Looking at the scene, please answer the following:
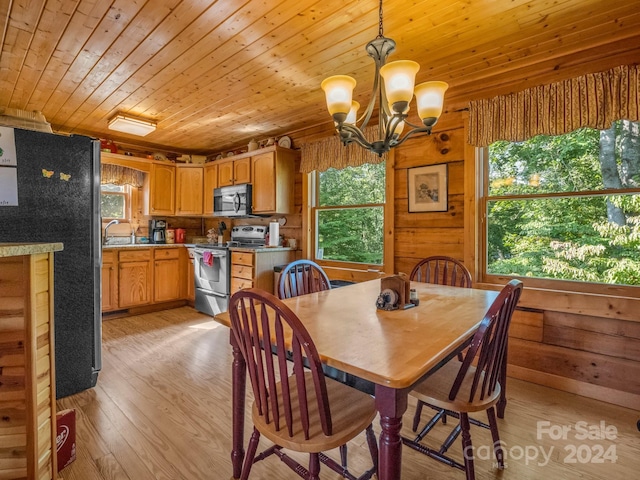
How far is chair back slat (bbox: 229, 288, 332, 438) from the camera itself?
1.03 meters

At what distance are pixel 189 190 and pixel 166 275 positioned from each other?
1304mm

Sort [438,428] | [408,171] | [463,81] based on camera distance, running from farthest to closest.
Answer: [408,171] < [463,81] < [438,428]

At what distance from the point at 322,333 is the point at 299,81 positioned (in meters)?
2.26

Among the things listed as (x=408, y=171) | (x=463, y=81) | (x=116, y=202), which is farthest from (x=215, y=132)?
(x=463, y=81)

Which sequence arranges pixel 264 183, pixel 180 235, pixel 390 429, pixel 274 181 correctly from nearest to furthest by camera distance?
1. pixel 390 429
2. pixel 274 181
3. pixel 264 183
4. pixel 180 235

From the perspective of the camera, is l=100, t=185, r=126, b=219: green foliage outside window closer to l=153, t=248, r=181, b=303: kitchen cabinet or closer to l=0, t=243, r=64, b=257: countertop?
l=153, t=248, r=181, b=303: kitchen cabinet

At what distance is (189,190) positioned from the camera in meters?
5.05

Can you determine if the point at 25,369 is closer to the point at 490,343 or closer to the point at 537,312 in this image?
the point at 490,343

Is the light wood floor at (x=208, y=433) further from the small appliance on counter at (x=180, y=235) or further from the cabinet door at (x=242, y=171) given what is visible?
the small appliance on counter at (x=180, y=235)

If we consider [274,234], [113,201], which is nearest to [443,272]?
[274,234]

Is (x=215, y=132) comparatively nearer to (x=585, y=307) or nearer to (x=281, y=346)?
(x=281, y=346)

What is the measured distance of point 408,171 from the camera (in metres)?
3.24

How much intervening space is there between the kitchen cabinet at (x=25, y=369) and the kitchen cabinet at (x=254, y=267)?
2.49 metres

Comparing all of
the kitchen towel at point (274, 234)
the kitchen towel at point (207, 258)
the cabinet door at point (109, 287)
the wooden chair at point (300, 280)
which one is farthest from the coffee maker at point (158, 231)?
the wooden chair at point (300, 280)
